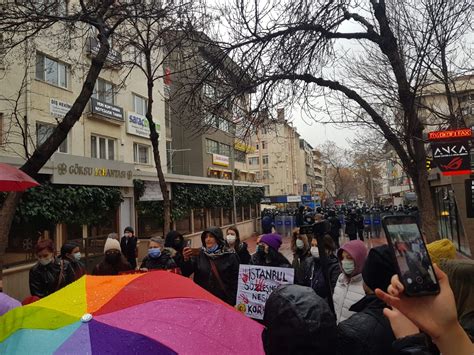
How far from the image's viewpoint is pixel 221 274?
4.98m

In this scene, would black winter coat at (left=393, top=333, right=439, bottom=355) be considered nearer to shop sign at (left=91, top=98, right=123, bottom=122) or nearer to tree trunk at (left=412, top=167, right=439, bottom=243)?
tree trunk at (left=412, top=167, right=439, bottom=243)

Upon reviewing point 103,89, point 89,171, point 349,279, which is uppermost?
point 103,89

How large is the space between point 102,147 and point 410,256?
20.6 metres

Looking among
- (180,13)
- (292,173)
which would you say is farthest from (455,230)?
(292,173)

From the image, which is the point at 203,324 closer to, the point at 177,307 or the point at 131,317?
the point at 177,307

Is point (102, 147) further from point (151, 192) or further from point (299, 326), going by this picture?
point (299, 326)

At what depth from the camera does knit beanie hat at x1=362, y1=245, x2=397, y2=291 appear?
188 centimetres

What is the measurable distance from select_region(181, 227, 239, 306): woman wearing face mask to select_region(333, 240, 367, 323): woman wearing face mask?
1.56 meters

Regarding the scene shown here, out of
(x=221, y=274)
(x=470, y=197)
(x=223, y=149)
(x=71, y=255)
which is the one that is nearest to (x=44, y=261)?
(x=71, y=255)

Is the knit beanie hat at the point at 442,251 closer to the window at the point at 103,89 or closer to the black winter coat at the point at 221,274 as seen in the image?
the black winter coat at the point at 221,274

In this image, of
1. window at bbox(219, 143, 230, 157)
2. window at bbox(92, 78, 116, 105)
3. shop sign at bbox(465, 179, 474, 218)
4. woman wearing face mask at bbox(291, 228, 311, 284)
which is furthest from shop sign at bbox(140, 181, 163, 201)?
window at bbox(219, 143, 230, 157)

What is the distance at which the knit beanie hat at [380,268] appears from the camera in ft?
6.15

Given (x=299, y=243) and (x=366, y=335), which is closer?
(x=366, y=335)

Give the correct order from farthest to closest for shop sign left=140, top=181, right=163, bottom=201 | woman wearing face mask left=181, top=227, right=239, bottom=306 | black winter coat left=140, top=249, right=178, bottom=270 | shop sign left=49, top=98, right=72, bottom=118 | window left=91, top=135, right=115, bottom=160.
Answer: window left=91, top=135, right=115, bottom=160
shop sign left=140, top=181, right=163, bottom=201
shop sign left=49, top=98, right=72, bottom=118
black winter coat left=140, top=249, right=178, bottom=270
woman wearing face mask left=181, top=227, right=239, bottom=306
